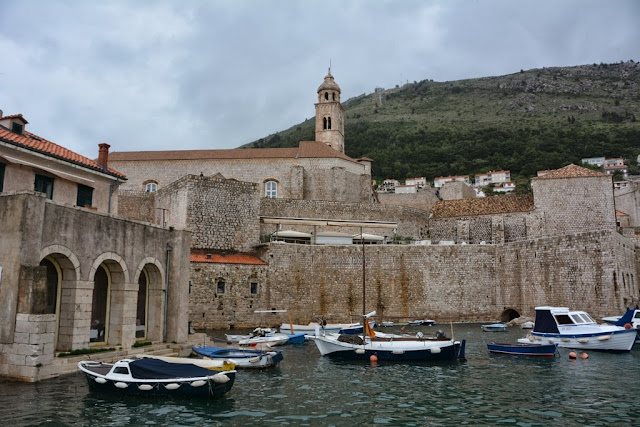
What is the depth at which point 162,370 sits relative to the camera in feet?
37.1

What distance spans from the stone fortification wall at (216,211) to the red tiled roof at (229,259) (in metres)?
1.39

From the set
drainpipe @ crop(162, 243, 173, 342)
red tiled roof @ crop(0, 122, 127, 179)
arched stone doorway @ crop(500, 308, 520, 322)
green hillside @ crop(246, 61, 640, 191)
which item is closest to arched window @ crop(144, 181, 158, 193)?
red tiled roof @ crop(0, 122, 127, 179)

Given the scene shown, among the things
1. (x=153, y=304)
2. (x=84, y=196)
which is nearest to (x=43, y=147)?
(x=84, y=196)

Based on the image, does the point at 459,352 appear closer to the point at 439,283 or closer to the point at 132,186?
the point at 439,283

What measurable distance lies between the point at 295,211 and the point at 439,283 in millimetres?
13280

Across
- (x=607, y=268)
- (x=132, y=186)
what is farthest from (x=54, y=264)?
(x=132, y=186)

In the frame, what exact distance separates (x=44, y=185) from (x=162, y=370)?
28.4 ft

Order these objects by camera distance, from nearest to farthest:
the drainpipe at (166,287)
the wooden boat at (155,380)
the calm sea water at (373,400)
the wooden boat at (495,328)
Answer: the calm sea water at (373,400), the wooden boat at (155,380), the drainpipe at (166,287), the wooden boat at (495,328)

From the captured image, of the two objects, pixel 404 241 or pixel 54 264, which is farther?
pixel 404 241

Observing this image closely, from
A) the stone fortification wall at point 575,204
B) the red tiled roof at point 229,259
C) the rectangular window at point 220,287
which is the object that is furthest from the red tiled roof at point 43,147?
the stone fortification wall at point 575,204

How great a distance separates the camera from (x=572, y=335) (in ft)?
67.8

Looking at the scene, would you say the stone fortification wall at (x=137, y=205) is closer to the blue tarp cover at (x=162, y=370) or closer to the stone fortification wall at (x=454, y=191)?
the blue tarp cover at (x=162, y=370)

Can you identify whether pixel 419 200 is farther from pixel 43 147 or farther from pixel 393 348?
pixel 43 147

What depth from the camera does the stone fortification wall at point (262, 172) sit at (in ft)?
151
